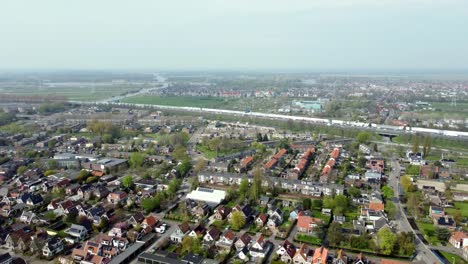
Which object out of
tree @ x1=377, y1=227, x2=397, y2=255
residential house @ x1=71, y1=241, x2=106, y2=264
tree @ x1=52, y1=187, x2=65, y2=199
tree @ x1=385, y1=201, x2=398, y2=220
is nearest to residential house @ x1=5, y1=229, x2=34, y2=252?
residential house @ x1=71, y1=241, x2=106, y2=264

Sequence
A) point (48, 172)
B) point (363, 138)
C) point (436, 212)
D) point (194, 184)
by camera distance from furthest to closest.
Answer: point (363, 138) → point (48, 172) → point (194, 184) → point (436, 212)

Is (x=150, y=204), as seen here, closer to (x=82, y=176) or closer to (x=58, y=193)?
(x=58, y=193)

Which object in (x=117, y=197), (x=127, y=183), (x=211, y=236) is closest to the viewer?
(x=211, y=236)

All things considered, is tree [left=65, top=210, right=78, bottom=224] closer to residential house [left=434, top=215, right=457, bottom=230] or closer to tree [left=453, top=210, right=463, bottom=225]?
residential house [left=434, top=215, right=457, bottom=230]

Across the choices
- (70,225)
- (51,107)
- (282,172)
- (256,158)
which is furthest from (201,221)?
(51,107)

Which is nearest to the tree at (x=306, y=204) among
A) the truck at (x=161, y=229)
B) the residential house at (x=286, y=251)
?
the residential house at (x=286, y=251)

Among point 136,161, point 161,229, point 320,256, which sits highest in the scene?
point 136,161

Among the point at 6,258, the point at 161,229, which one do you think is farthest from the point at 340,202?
the point at 6,258

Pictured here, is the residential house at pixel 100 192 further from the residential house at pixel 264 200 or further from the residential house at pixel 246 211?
the residential house at pixel 264 200
